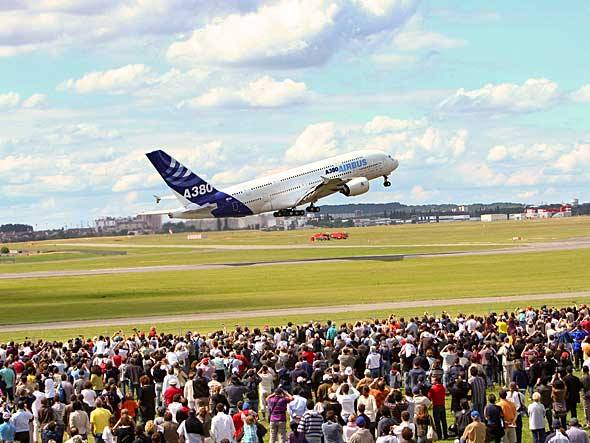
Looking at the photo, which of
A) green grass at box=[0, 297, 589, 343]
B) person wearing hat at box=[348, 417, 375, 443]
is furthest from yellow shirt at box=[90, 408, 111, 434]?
green grass at box=[0, 297, 589, 343]

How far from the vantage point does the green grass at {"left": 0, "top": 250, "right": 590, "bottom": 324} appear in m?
62.3

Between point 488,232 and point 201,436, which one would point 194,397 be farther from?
point 488,232

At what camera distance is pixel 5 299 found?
7188 cm

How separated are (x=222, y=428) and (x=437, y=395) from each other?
17.6ft

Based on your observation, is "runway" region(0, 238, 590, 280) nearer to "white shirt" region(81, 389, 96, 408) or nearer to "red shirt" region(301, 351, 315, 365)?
"red shirt" region(301, 351, 315, 365)

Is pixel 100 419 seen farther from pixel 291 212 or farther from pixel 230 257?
pixel 230 257

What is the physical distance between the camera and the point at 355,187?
9312 cm

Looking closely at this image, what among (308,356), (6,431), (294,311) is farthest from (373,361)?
(294,311)

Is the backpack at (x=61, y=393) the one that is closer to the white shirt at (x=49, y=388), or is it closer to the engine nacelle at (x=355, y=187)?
the white shirt at (x=49, y=388)

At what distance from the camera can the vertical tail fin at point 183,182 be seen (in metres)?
89.1

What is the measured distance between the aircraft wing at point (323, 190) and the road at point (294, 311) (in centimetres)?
3391

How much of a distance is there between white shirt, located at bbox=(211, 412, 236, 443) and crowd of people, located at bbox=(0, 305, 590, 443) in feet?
0.07

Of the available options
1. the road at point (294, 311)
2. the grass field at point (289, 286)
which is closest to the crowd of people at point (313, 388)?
the road at point (294, 311)

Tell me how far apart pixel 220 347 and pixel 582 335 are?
10894 millimetres
